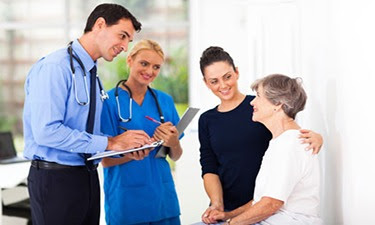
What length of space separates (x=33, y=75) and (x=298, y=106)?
92 cm

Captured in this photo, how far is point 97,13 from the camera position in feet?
6.43

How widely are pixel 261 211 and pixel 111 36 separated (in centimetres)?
82

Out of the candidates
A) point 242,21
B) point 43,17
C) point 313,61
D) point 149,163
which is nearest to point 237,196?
point 149,163

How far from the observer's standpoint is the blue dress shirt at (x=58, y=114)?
5.87ft

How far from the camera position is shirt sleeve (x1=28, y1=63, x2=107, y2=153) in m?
1.78

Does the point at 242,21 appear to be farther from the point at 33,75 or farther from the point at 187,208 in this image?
the point at 33,75

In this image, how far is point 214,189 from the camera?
2102mm

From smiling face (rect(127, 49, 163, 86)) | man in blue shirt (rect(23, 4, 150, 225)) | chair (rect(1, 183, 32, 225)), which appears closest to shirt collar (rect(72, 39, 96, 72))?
man in blue shirt (rect(23, 4, 150, 225))

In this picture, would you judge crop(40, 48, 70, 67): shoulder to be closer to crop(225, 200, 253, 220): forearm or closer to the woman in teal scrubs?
the woman in teal scrubs

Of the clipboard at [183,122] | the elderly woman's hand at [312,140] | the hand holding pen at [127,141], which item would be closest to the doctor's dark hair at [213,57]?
the clipboard at [183,122]

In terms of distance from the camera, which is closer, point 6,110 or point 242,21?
point 242,21

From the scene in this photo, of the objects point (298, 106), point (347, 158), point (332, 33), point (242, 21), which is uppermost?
point (242, 21)

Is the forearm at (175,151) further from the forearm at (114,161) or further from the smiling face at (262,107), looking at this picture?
the smiling face at (262,107)

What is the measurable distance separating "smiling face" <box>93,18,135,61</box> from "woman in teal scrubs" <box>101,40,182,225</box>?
1.16 feet
